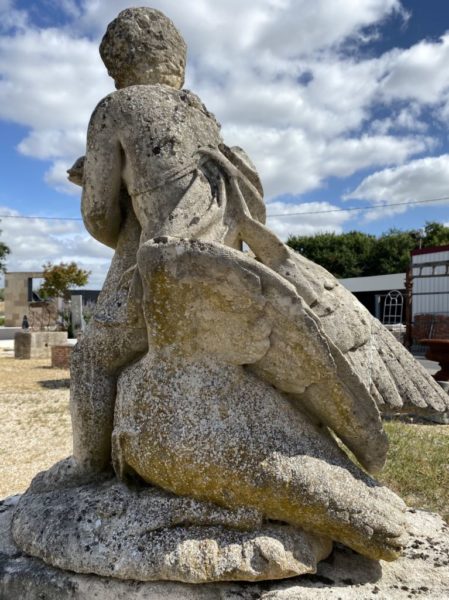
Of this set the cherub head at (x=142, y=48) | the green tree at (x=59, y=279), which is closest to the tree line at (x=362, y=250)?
the green tree at (x=59, y=279)

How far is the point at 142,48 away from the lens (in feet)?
7.77

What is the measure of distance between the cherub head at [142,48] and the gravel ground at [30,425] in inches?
135

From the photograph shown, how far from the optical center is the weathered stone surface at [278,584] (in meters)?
1.73

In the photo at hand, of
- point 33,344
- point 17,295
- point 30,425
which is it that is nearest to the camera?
point 30,425

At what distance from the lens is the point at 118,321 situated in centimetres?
211

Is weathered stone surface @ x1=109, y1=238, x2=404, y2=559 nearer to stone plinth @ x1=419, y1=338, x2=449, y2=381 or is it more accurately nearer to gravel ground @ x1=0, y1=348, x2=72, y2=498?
gravel ground @ x1=0, y1=348, x2=72, y2=498

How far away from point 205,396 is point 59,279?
94.3 ft

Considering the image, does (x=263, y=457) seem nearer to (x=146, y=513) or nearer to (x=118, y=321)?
(x=146, y=513)

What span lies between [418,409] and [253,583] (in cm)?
98

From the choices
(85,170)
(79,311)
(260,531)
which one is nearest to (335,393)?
(260,531)

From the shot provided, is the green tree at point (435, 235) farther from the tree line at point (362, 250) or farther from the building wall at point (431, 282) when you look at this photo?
the building wall at point (431, 282)

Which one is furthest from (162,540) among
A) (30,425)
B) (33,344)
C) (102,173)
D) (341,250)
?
(341,250)

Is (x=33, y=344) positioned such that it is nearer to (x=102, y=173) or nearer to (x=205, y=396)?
(x=102, y=173)

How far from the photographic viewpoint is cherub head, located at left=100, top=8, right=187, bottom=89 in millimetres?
2328
